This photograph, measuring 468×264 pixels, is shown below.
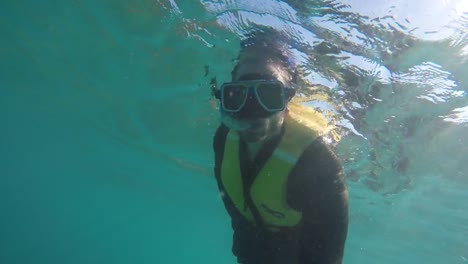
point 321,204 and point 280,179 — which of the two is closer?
point 321,204

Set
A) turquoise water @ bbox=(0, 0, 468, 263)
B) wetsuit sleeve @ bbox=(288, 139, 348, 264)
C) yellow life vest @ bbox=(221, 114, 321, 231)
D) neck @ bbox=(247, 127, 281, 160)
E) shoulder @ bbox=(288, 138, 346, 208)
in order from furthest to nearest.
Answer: turquoise water @ bbox=(0, 0, 468, 263), neck @ bbox=(247, 127, 281, 160), yellow life vest @ bbox=(221, 114, 321, 231), shoulder @ bbox=(288, 138, 346, 208), wetsuit sleeve @ bbox=(288, 139, 348, 264)

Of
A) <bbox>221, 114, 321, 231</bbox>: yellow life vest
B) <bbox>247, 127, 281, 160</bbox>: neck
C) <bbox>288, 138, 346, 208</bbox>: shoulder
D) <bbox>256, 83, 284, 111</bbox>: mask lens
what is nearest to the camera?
<bbox>288, 138, 346, 208</bbox>: shoulder

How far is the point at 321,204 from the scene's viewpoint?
389cm

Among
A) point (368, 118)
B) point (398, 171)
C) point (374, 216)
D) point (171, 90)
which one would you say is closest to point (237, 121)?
point (368, 118)

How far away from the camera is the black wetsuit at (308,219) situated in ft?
12.5

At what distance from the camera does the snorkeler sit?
390cm

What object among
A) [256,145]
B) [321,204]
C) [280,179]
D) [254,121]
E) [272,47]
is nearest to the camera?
[321,204]

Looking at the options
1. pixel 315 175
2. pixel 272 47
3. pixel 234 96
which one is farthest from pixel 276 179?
pixel 272 47

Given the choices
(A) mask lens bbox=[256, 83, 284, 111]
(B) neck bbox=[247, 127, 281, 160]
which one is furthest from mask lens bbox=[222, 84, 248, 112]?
(B) neck bbox=[247, 127, 281, 160]

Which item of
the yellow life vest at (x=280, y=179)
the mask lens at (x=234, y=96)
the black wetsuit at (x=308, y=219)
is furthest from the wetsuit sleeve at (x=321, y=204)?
the mask lens at (x=234, y=96)

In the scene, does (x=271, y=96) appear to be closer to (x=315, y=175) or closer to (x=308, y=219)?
(x=315, y=175)

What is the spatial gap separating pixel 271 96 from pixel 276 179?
992 mm

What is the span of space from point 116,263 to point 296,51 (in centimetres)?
18155

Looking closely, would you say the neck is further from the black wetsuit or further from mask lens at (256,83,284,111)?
mask lens at (256,83,284,111)
